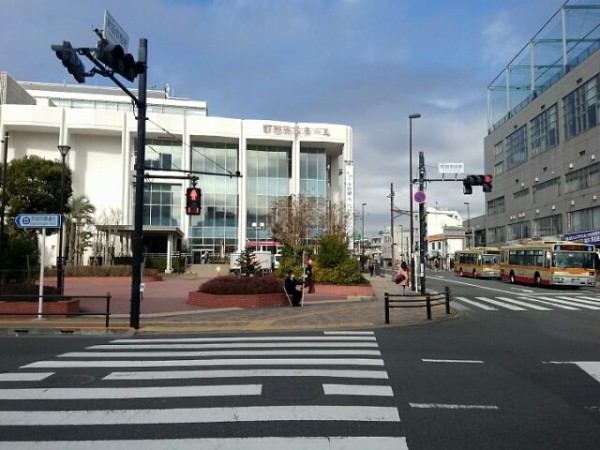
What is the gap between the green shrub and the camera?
20111mm

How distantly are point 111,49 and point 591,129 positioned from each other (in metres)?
47.8

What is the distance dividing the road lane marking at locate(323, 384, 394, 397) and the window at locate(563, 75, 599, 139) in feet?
159

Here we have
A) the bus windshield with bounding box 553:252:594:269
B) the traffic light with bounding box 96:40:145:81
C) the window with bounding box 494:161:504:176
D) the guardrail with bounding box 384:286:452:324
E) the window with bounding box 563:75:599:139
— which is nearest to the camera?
the traffic light with bounding box 96:40:145:81

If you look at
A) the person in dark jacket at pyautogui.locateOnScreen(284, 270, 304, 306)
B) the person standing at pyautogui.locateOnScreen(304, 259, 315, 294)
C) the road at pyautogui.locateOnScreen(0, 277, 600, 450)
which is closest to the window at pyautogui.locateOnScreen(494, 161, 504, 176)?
the person standing at pyautogui.locateOnScreen(304, 259, 315, 294)

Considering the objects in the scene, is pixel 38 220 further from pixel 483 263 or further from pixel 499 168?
pixel 499 168

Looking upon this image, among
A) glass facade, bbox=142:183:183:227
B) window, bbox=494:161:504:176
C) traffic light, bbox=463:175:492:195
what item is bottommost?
traffic light, bbox=463:175:492:195

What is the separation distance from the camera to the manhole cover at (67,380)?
7793 millimetres

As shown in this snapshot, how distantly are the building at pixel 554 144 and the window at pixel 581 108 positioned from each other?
0.29 ft

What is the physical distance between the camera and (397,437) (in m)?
5.41

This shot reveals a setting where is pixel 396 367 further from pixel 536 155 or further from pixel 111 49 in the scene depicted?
pixel 536 155

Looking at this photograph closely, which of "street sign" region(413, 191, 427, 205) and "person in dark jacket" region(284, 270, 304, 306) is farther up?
"street sign" region(413, 191, 427, 205)

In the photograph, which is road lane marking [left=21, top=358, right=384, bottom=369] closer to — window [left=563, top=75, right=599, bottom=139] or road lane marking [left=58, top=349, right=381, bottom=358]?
road lane marking [left=58, top=349, right=381, bottom=358]

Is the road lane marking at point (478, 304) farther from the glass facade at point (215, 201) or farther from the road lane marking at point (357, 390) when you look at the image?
the glass facade at point (215, 201)

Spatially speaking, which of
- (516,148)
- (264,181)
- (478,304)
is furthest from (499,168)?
(478,304)
